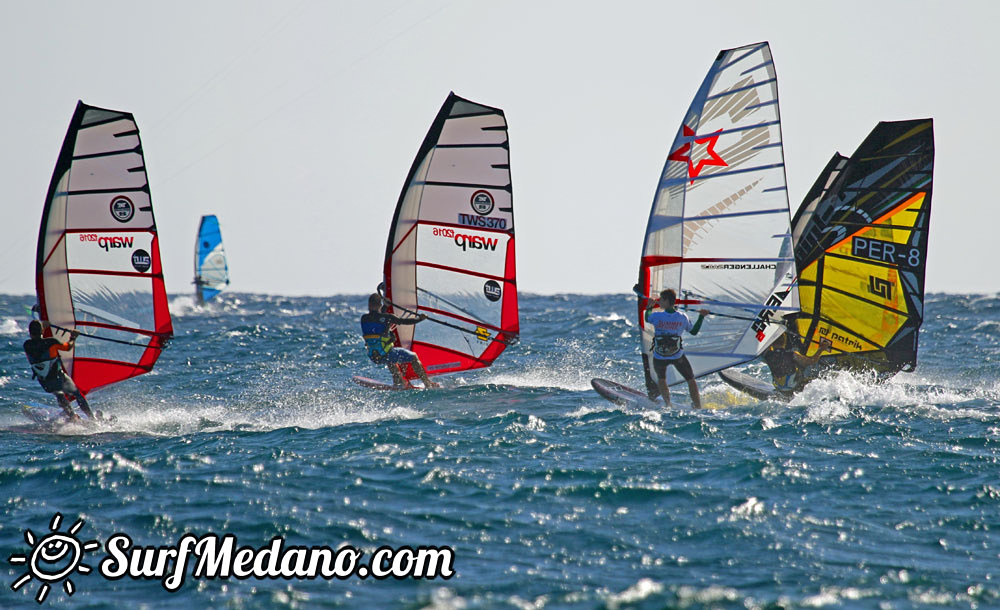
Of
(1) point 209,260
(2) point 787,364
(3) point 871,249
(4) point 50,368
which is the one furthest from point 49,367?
(1) point 209,260

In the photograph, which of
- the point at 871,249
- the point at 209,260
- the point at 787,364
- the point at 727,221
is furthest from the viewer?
the point at 209,260

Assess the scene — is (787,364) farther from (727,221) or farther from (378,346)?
(378,346)

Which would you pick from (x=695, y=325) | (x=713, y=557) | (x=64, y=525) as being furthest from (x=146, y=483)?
(x=695, y=325)

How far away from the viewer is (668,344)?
979cm

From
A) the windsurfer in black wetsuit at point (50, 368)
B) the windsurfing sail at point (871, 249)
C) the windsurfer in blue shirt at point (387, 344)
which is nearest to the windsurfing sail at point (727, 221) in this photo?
the windsurfing sail at point (871, 249)

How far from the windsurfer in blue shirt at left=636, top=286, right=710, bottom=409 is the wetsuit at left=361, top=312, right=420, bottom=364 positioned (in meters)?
2.91

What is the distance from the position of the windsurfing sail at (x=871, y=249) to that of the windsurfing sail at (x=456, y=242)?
11.8ft

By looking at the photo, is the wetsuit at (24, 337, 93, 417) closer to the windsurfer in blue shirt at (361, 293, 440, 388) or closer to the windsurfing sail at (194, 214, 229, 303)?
the windsurfer in blue shirt at (361, 293, 440, 388)

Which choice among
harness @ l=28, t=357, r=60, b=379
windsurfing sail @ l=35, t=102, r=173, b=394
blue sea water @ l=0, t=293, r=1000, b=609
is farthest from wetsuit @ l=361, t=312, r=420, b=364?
harness @ l=28, t=357, r=60, b=379

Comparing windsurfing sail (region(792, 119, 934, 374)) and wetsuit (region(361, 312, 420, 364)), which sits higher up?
windsurfing sail (region(792, 119, 934, 374))

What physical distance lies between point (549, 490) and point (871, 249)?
6521 millimetres

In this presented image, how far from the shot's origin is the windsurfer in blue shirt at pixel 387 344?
11258 mm

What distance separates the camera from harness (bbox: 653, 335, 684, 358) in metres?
9.79

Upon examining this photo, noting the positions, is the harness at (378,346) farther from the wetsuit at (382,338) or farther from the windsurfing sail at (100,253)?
the windsurfing sail at (100,253)
